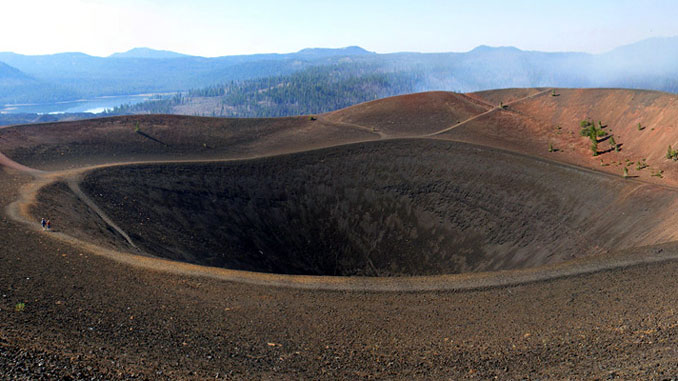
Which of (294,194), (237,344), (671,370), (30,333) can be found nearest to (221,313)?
(237,344)

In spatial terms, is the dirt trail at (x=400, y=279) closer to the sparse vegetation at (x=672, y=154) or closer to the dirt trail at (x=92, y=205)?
the dirt trail at (x=92, y=205)

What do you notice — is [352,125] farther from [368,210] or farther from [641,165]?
[641,165]

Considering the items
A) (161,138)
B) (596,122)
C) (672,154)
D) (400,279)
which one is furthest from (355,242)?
(596,122)

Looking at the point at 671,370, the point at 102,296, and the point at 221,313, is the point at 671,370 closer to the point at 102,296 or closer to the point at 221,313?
the point at 221,313

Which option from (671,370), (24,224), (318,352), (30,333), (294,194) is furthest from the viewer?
(294,194)

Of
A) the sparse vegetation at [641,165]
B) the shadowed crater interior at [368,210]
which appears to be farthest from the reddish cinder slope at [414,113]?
the sparse vegetation at [641,165]

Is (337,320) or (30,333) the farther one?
(337,320)

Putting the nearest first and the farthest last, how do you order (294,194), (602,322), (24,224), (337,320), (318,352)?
(318,352) → (602,322) → (337,320) → (24,224) → (294,194)

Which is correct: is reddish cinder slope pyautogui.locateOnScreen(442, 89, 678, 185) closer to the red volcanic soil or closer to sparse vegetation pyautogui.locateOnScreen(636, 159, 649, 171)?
sparse vegetation pyautogui.locateOnScreen(636, 159, 649, 171)
